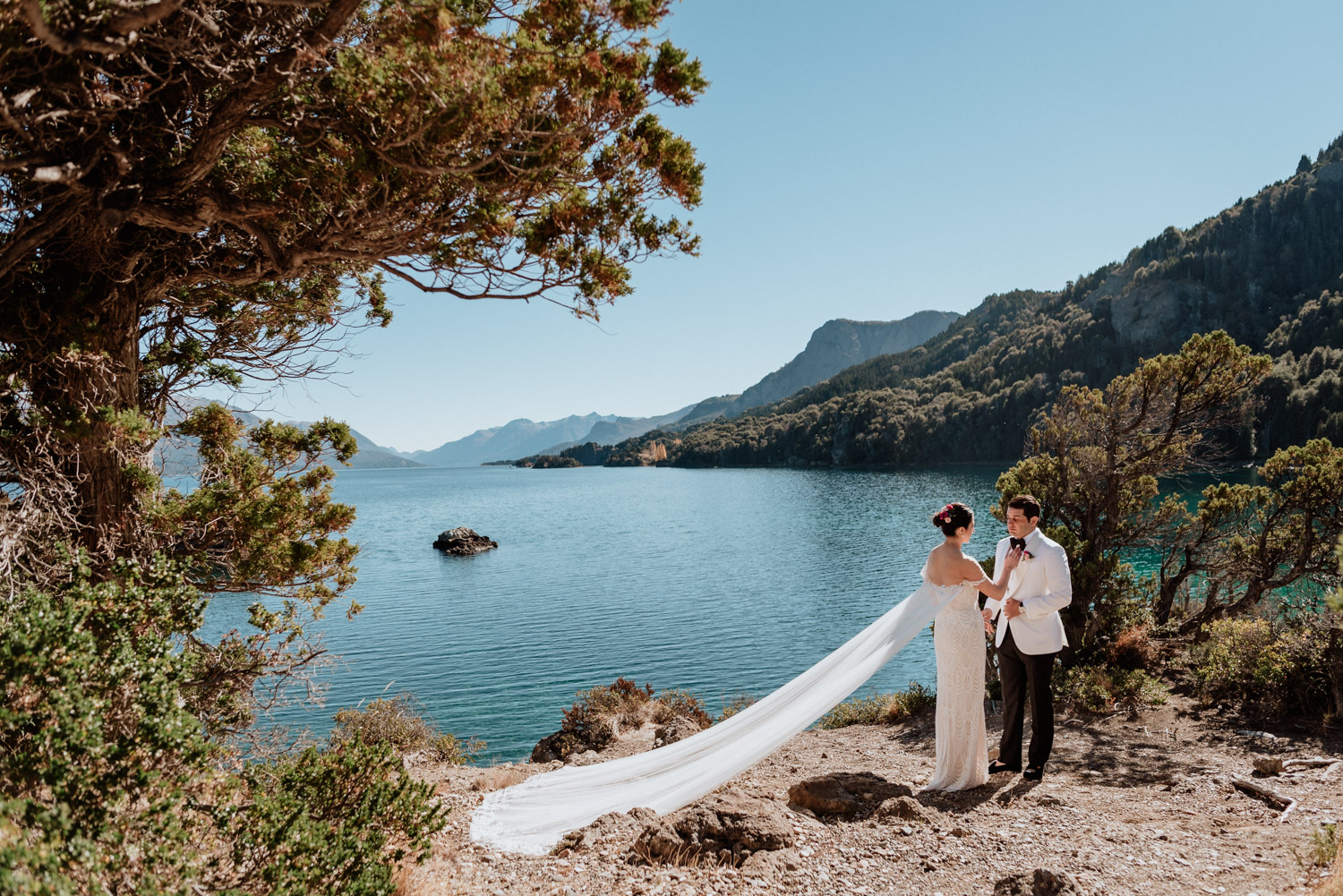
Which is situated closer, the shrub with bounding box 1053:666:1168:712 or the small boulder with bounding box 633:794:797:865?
the small boulder with bounding box 633:794:797:865

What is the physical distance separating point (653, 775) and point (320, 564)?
343 cm

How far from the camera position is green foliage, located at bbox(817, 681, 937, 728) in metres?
10.4

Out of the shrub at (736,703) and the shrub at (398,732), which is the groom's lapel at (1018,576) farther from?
the shrub at (398,732)

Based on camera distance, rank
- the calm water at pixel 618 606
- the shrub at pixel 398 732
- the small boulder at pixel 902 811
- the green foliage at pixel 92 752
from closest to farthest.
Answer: the green foliage at pixel 92 752
the small boulder at pixel 902 811
the shrub at pixel 398 732
the calm water at pixel 618 606

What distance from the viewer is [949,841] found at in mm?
4164

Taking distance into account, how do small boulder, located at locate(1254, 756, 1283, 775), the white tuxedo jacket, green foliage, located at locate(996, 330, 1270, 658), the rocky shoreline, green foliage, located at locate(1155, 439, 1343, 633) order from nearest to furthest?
the rocky shoreline, the white tuxedo jacket, small boulder, located at locate(1254, 756, 1283, 775), green foliage, located at locate(1155, 439, 1343, 633), green foliage, located at locate(996, 330, 1270, 658)

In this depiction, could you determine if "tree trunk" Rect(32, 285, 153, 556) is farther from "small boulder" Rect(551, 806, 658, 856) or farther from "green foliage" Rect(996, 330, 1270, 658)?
"green foliage" Rect(996, 330, 1270, 658)

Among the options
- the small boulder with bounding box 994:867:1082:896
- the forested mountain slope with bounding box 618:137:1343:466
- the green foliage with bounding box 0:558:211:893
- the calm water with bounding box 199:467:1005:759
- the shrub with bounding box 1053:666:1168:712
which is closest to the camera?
the green foliage with bounding box 0:558:211:893

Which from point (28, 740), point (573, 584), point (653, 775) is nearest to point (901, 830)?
point (653, 775)

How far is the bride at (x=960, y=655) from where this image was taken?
16.5 feet

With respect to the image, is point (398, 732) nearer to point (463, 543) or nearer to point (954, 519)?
point (954, 519)

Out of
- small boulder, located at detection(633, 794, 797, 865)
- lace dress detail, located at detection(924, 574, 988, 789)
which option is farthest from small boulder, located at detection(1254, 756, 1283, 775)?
small boulder, located at detection(633, 794, 797, 865)

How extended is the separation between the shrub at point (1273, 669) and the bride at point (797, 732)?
4418mm

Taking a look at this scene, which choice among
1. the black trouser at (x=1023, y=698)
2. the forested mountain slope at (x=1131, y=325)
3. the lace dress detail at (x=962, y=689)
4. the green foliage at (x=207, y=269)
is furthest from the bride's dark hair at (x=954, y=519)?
the forested mountain slope at (x=1131, y=325)
